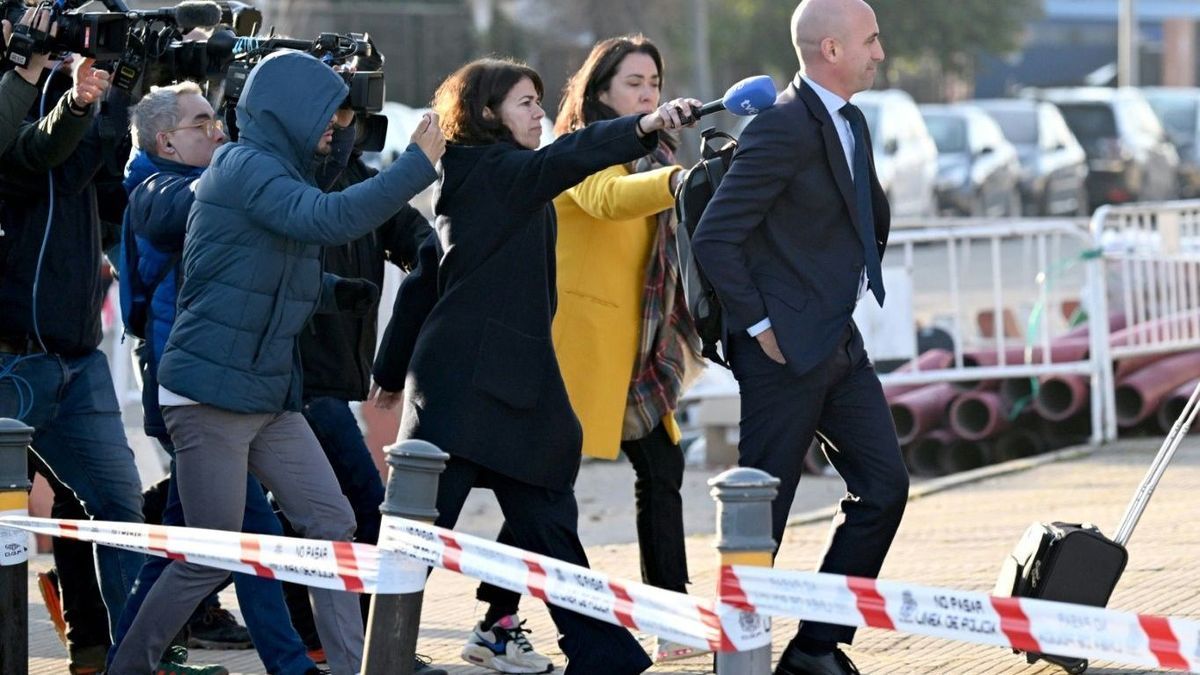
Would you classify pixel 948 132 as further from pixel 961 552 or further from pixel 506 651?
pixel 506 651

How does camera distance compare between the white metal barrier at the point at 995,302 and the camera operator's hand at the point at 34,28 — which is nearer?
the camera operator's hand at the point at 34,28

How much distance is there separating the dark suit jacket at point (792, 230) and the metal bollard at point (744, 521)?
146cm

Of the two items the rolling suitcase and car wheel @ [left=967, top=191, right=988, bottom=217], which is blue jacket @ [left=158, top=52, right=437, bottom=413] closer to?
the rolling suitcase

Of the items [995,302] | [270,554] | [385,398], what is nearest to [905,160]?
[995,302]

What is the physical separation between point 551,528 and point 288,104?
134 cm

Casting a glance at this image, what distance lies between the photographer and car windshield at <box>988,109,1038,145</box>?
31.0m

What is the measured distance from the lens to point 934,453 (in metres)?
12.0

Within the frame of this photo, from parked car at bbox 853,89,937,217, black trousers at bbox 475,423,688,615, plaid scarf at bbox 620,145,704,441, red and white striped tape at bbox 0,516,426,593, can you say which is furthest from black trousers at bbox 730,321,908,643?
parked car at bbox 853,89,937,217

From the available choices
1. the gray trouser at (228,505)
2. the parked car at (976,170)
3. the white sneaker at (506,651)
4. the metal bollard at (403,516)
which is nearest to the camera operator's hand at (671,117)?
the metal bollard at (403,516)

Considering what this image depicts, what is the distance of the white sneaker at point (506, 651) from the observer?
6.14m

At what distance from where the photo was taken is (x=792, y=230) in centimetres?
555

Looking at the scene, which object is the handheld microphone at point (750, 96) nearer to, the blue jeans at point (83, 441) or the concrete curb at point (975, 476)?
the blue jeans at point (83, 441)

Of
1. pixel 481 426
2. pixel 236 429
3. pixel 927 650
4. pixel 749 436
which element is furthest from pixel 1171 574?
pixel 236 429

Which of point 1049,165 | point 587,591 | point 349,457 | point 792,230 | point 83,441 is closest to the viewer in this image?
point 587,591
